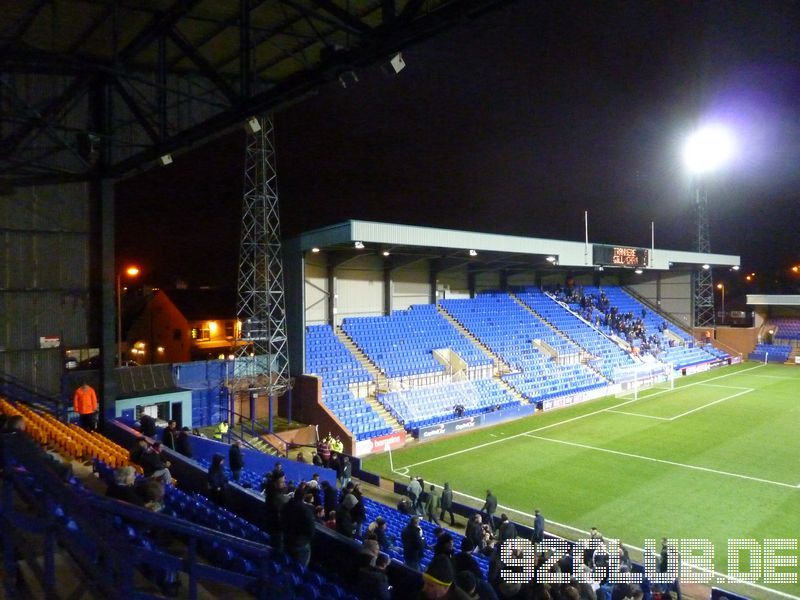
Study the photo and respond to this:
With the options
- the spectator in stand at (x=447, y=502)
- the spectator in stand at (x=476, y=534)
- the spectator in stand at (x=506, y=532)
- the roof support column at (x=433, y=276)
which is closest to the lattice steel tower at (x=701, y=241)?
the roof support column at (x=433, y=276)

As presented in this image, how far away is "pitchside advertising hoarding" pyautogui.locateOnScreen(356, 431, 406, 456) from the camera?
19312 mm

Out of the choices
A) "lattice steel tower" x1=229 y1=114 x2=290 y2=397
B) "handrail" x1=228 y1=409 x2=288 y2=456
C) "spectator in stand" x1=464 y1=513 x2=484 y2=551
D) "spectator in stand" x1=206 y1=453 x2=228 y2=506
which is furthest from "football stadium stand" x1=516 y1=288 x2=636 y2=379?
"spectator in stand" x1=206 y1=453 x2=228 y2=506

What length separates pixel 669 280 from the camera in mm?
46531

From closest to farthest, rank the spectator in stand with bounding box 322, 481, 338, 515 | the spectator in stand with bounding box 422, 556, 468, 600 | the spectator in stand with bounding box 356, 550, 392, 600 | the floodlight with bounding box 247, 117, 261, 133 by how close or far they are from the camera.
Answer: the spectator in stand with bounding box 422, 556, 468, 600 → the spectator in stand with bounding box 356, 550, 392, 600 → the spectator in stand with bounding box 322, 481, 338, 515 → the floodlight with bounding box 247, 117, 261, 133

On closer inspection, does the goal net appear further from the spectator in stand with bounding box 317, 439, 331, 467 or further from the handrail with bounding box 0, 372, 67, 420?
the handrail with bounding box 0, 372, 67, 420

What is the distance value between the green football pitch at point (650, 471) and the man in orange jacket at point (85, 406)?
27.7 feet

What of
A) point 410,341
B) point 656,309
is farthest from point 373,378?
point 656,309

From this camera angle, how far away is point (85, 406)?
1193 centimetres

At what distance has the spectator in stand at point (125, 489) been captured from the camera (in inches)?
215

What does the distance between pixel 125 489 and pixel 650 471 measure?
15.9 metres

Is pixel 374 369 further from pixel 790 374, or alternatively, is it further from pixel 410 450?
pixel 790 374

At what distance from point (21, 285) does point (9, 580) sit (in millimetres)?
13016

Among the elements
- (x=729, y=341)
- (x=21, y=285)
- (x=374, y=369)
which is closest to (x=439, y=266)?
(x=374, y=369)

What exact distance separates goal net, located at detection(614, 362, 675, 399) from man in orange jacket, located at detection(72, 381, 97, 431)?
25.7m
